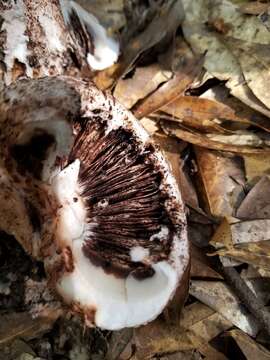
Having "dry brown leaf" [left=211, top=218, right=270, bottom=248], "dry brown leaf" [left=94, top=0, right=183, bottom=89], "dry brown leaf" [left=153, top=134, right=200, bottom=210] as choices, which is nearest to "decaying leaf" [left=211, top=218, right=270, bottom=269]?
"dry brown leaf" [left=211, top=218, right=270, bottom=248]

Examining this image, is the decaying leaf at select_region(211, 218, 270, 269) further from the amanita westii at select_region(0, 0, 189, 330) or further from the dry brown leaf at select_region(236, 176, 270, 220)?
the amanita westii at select_region(0, 0, 189, 330)

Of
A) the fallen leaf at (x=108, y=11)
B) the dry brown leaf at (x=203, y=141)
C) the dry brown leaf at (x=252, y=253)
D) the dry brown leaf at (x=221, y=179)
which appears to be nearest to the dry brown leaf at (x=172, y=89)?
the dry brown leaf at (x=203, y=141)

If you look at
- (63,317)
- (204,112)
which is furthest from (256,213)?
(63,317)

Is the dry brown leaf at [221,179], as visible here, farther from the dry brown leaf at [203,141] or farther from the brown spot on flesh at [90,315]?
the brown spot on flesh at [90,315]

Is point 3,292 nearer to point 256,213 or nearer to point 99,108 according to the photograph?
point 99,108

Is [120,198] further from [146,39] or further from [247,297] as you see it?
[146,39]

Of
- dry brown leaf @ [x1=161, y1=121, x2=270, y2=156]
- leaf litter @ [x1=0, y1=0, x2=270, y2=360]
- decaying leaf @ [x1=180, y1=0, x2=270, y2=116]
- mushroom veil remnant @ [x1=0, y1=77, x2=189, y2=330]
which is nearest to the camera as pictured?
Result: mushroom veil remnant @ [x1=0, y1=77, x2=189, y2=330]
